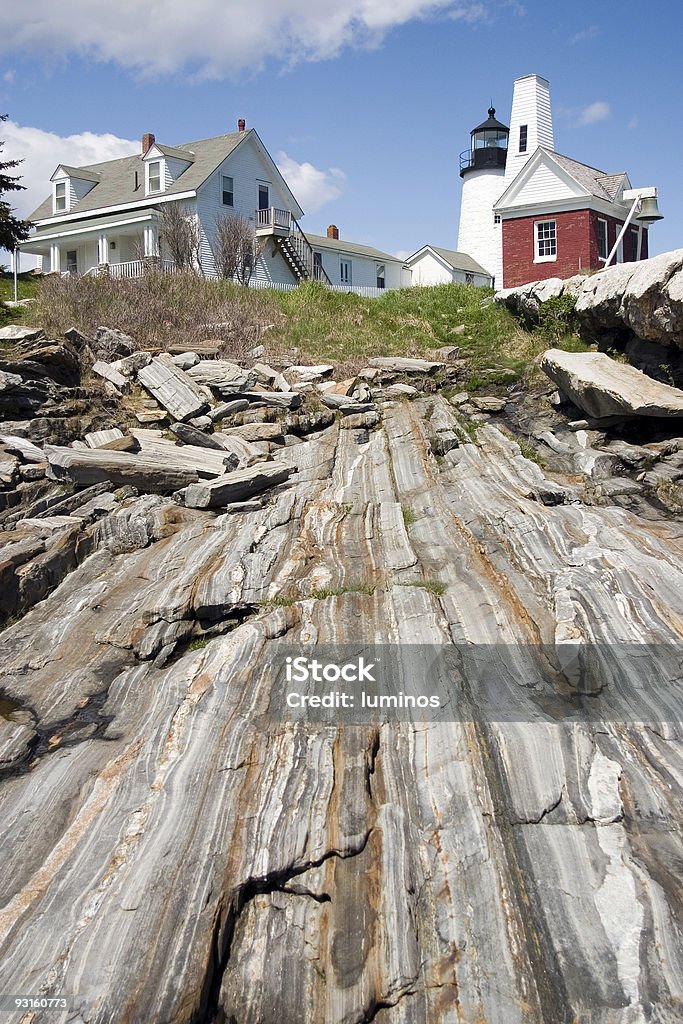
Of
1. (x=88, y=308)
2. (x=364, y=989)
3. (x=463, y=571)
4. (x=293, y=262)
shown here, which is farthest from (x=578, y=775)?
(x=293, y=262)

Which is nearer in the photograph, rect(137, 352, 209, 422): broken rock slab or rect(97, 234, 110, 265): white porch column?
rect(137, 352, 209, 422): broken rock slab

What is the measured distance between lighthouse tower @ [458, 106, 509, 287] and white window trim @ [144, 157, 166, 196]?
16.4m

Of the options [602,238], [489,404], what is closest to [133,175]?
[602,238]

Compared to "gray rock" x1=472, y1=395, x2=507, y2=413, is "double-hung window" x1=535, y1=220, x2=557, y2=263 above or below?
above

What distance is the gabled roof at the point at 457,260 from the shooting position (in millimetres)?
41062

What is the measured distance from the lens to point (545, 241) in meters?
26.1

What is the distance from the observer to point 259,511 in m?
10.2

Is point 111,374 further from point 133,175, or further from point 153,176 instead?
point 133,175

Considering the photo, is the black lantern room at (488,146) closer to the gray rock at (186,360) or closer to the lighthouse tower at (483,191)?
the lighthouse tower at (483,191)

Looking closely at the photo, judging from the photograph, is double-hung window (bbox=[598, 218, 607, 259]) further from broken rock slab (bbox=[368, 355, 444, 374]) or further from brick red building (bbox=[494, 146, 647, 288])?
broken rock slab (bbox=[368, 355, 444, 374])

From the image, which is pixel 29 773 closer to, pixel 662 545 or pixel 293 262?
pixel 662 545

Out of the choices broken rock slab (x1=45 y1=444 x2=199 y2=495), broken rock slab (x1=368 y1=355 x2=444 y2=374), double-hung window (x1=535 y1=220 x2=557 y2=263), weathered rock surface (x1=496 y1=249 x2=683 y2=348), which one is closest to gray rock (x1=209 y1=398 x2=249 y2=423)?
broken rock slab (x1=45 y1=444 x2=199 y2=495)

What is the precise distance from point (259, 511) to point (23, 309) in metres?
13.0

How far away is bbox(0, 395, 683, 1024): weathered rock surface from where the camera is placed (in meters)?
4.09
